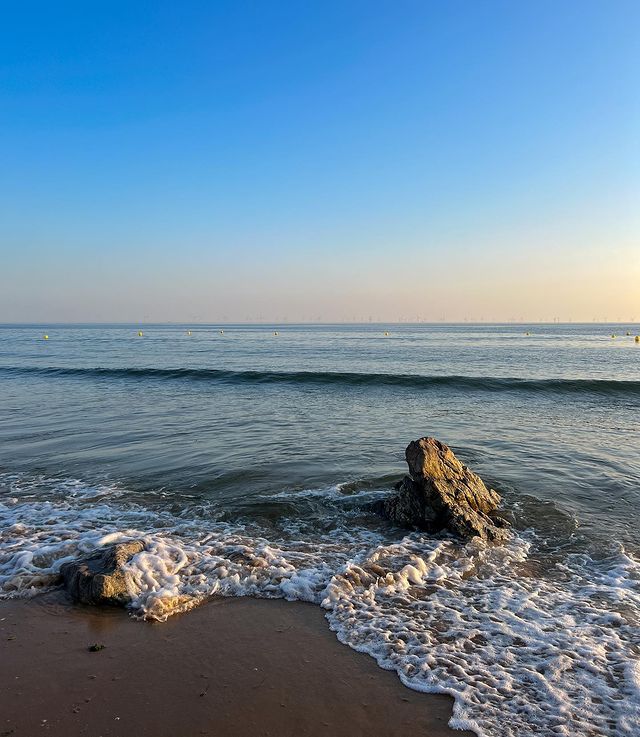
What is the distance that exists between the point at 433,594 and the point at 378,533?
1.86 meters

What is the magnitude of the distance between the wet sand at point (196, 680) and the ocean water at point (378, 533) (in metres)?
0.29

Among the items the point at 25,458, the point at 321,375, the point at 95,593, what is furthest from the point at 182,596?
the point at 321,375

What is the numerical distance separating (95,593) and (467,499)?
5.45 m

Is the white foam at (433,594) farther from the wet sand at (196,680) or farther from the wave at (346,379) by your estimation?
the wave at (346,379)

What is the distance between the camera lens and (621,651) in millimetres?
4676

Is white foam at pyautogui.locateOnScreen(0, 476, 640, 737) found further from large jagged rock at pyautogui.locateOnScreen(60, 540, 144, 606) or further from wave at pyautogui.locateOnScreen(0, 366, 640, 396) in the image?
wave at pyautogui.locateOnScreen(0, 366, 640, 396)

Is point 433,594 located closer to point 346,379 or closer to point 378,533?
point 378,533

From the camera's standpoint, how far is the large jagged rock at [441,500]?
7.49 metres

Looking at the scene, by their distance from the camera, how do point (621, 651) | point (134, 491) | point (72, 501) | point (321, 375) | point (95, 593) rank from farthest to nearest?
point (321, 375)
point (134, 491)
point (72, 501)
point (95, 593)
point (621, 651)

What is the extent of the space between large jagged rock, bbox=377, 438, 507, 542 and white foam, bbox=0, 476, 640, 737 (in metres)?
0.39

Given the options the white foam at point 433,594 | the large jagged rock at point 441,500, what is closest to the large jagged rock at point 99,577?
the white foam at point 433,594

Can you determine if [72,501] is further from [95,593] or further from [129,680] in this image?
[129,680]

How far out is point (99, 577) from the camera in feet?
18.3

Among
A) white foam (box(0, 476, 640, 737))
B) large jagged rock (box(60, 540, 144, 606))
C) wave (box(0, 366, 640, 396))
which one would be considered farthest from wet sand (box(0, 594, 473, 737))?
wave (box(0, 366, 640, 396))
